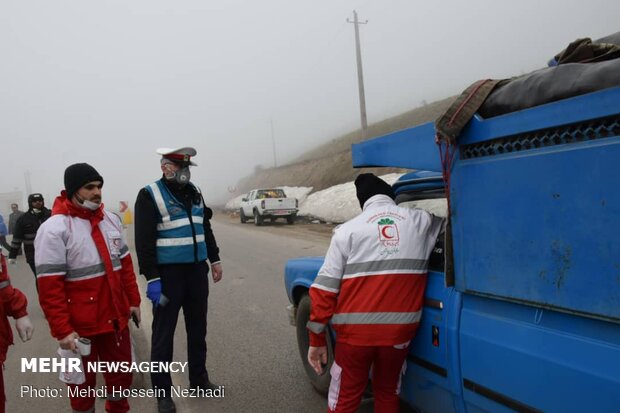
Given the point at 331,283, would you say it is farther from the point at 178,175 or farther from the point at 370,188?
the point at 178,175

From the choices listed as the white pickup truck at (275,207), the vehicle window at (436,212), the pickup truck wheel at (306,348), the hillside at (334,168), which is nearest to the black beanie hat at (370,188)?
the vehicle window at (436,212)

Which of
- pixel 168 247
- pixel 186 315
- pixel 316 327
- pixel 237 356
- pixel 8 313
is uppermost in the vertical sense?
pixel 168 247

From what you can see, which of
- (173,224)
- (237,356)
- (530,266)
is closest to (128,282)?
(173,224)

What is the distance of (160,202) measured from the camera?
11.4 feet

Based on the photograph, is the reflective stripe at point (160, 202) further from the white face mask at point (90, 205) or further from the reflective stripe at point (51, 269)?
the reflective stripe at point (51, 269)

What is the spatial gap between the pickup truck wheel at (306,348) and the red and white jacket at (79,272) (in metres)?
1.42

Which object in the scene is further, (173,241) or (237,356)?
(237,356)

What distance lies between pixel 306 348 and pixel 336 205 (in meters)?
15.2

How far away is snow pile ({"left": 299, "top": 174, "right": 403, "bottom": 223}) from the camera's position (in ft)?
57.7

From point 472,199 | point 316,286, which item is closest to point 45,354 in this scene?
point 316,286

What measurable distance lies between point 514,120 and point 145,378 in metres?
4.04

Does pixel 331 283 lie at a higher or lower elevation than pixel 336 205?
higher

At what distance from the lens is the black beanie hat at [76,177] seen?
9.32 ft

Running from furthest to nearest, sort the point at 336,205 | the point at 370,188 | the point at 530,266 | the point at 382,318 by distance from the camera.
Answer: the point at 336,205, the point at 370,188, the point at 382,318, the point at 530,266
